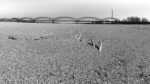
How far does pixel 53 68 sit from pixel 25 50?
7.09 ft

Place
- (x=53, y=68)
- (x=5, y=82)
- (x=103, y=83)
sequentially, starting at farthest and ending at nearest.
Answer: (x=53, y=68), (x=103, y=83), (x=5, y=82)

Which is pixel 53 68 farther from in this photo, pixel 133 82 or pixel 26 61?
pixel 133 82

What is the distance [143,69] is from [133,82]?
1273mm

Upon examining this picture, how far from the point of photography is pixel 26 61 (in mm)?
5469

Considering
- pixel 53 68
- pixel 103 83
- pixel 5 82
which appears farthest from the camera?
pixel 53 68

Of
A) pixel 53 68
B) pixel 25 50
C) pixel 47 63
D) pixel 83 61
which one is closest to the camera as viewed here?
pixel 53 68

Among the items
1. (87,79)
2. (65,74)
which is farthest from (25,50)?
(87,79)

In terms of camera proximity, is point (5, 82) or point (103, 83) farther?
point (103, 83)

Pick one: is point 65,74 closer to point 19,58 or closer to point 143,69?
point 19,58

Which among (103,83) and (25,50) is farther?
(25,50)

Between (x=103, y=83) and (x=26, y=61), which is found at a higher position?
(x=26, y=61)

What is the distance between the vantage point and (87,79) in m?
4.57

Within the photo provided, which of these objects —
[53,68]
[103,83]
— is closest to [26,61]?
[53,68]

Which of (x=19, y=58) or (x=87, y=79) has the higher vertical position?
(x=19, y=58)
